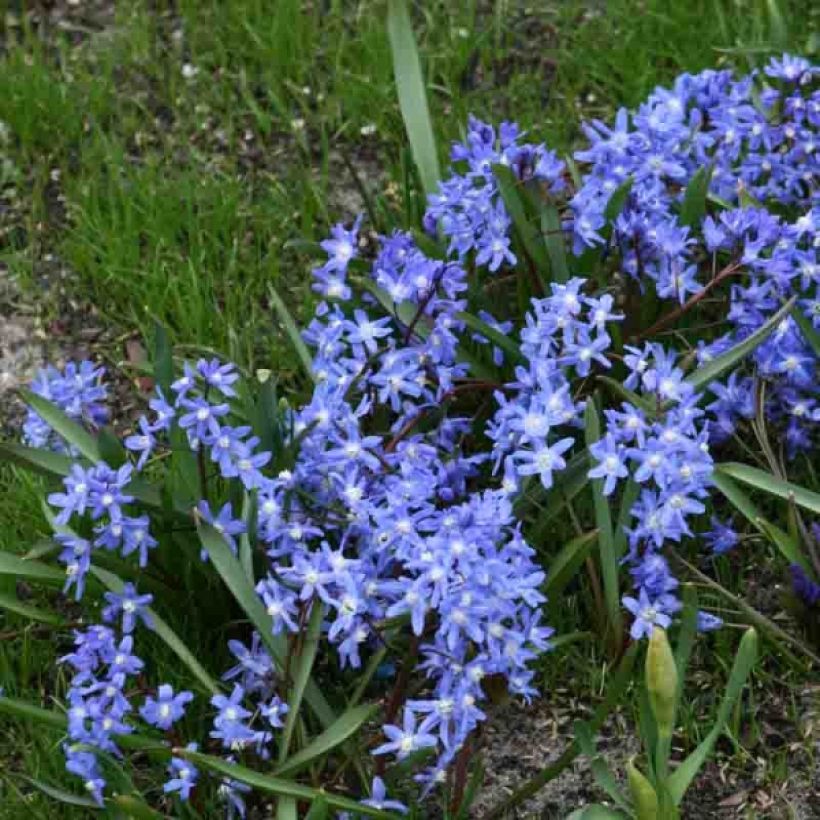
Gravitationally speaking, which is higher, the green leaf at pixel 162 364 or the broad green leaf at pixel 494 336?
the green leaf at pixel 162 364

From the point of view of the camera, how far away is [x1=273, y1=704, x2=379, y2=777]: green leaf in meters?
2.89

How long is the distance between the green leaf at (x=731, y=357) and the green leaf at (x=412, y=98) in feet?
3.16

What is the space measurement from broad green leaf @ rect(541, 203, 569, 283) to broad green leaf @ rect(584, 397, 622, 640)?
0.50 metres

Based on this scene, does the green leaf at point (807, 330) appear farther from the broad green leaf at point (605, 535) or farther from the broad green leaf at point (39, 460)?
the broad green leaf at point (39, 460)

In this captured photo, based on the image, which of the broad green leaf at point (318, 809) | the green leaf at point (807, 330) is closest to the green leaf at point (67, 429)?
the broad green leaf at point (318, 809)

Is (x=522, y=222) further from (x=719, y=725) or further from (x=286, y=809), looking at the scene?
(x=286, y=809)

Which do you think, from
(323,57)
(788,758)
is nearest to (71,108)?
(323,57)

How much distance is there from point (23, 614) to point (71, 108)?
1.96 meters

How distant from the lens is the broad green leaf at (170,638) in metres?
3.03

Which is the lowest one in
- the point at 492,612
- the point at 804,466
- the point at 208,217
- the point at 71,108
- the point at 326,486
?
the point at 804,466

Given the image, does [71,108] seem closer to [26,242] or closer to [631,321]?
[26,242]

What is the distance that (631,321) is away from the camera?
362 cm

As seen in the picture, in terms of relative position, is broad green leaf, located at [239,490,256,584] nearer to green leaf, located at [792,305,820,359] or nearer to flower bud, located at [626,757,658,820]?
flower bud, located at [626,757,658,820]

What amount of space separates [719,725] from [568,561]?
42cm
